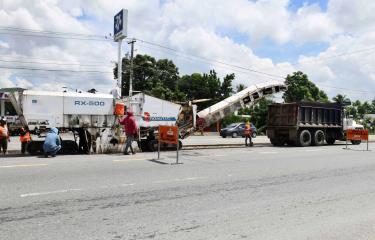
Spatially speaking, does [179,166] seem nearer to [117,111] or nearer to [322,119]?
[117,111]

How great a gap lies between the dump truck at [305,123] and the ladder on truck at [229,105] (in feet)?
4.72

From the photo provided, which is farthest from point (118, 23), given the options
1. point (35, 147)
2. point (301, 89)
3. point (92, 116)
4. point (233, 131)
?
point (301, 89)

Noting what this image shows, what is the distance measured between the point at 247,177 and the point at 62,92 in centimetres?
823

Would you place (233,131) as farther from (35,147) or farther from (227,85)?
(35,147)

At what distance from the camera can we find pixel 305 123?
2367 centimetres

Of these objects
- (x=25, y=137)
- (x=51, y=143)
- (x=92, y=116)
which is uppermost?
(x=92, y=116)

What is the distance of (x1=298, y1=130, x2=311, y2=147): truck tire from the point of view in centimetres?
2320

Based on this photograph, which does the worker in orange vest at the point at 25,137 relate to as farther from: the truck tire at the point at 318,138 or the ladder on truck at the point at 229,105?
the truck tire at the point at 318,138

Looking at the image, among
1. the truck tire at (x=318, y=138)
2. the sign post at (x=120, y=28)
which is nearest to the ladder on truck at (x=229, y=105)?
the truck tire at (x=318, y=138)

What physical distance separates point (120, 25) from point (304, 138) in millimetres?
20054

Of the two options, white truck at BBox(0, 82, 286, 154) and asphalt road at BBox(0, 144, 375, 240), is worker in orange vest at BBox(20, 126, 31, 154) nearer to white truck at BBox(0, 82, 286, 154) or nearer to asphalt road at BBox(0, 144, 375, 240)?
white truck at BBox(0, 82, 286, 154)

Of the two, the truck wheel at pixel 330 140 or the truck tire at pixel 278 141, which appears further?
the truck wheel at pixel 330 140

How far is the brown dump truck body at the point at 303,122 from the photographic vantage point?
23.3 metres

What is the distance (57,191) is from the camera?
321 inches
